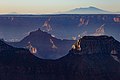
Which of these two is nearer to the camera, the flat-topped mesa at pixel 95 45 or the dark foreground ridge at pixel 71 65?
the dark foreground ridge at pixel 71 65

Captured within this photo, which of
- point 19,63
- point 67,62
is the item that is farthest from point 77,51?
point 19,63

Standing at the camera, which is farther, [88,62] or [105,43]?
[105,43]

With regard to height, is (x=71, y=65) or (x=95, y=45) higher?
(x=95, y=45)

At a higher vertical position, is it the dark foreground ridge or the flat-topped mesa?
the flat-topped mesa

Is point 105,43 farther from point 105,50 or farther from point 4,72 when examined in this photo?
point 4,72

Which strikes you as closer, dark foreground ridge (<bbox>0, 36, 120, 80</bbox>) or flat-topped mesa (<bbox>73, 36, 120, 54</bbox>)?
dark foreground ridge (<bbox>0, 36, 120, 80</bbox>)

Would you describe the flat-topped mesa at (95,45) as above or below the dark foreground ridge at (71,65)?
above

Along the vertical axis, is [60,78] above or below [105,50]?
below

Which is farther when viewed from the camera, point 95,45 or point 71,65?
→ point 95,45
